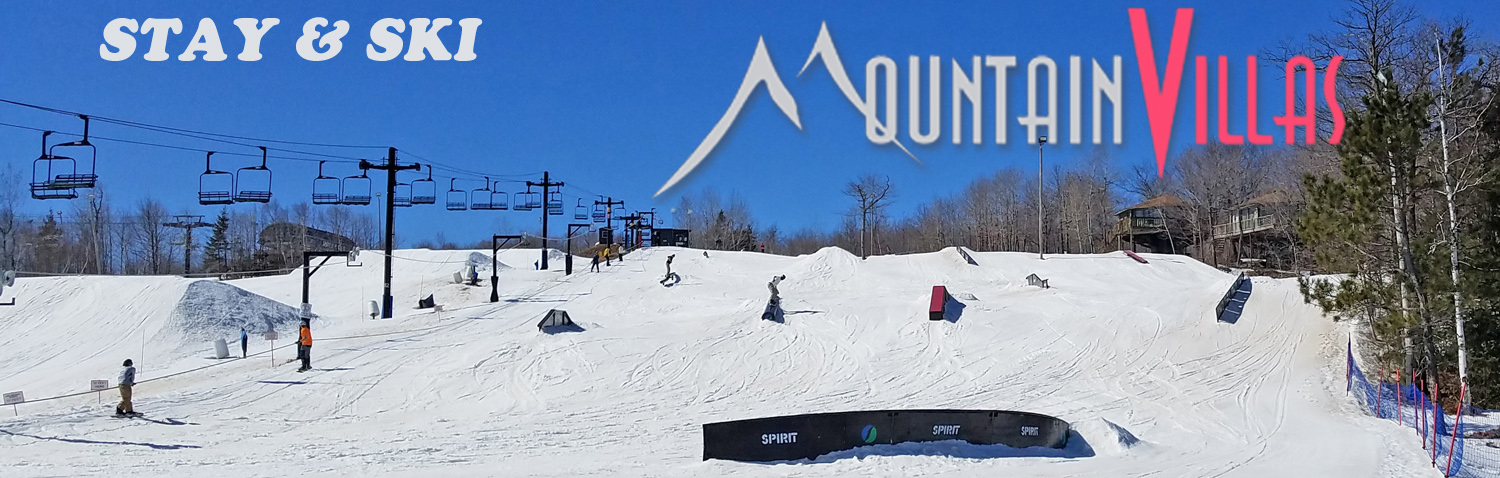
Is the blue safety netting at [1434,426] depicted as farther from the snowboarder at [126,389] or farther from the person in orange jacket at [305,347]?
the person in orange jacket at [305,347]

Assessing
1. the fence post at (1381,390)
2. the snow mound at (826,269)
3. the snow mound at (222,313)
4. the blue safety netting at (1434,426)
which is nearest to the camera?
the blue safety netting at (1434,426)

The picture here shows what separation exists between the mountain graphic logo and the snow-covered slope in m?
0.26

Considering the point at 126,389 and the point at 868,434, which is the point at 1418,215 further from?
the point at 126,389

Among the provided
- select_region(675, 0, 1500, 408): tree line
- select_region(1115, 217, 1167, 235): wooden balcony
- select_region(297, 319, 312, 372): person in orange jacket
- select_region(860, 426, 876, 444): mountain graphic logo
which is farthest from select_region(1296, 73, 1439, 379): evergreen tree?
select_region(1115, 217, 1167, 235): wooden balcony

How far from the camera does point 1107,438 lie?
18.4m

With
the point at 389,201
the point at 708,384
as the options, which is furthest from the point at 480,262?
the point at 708,384

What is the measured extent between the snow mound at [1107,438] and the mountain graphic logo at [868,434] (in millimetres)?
4469

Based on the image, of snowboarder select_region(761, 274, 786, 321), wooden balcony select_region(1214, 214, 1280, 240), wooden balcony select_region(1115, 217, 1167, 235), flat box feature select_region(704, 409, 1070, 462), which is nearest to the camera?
flat box feature select_region(704, 409, 1070, 462)

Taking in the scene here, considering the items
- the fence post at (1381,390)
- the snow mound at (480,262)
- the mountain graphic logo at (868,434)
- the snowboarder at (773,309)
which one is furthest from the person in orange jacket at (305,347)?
the snow mound at (480,262)

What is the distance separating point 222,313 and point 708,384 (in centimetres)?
1928

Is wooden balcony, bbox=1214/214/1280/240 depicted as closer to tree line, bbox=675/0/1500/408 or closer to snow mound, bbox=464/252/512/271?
tree line, bbox=675/0/1500/408

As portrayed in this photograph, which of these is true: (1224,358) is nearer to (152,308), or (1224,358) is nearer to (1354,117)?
(1354,117)

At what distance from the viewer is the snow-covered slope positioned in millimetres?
17125

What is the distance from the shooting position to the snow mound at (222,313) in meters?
32.6
